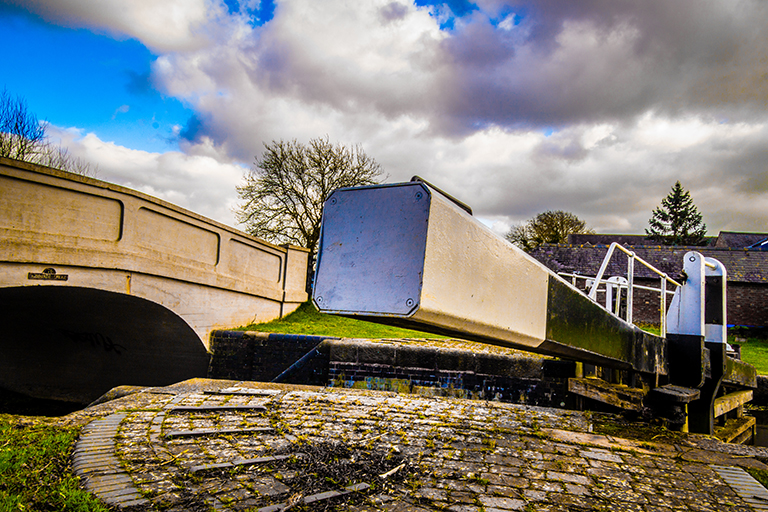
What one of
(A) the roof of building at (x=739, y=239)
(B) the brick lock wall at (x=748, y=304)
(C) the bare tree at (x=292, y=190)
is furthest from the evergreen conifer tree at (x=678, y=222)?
(C) the bare tree at (x=292, y=190)

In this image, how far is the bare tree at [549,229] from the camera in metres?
37.8

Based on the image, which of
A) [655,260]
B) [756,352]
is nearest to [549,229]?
[655,260]

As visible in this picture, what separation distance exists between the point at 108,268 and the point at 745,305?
2761 centimetres

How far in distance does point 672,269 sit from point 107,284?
27.7 metres

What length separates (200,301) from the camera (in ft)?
34.1

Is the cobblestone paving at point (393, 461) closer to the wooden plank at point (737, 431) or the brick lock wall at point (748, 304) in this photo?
the wooden plank at point (737, 431)

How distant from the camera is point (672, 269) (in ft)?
84.0

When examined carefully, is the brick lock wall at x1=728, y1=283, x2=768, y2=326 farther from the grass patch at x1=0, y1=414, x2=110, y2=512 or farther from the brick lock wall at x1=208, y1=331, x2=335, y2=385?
the grass patch at x1=0, y1=414, x2=110, y2=512

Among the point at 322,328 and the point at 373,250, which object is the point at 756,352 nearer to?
the point at 322,328

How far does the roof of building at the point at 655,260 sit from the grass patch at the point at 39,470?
79.7 ft

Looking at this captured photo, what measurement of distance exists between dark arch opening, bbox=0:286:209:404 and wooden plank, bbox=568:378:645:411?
8.10 meters

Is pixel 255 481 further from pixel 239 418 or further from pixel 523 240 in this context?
pixel 523 240

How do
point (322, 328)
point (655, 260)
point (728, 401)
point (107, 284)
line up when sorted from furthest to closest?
point (655, 260)
point (322, 328)
point (107, 284)
point (728, 401)

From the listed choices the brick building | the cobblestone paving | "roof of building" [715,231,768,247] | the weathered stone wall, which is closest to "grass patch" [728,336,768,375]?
the brick building
